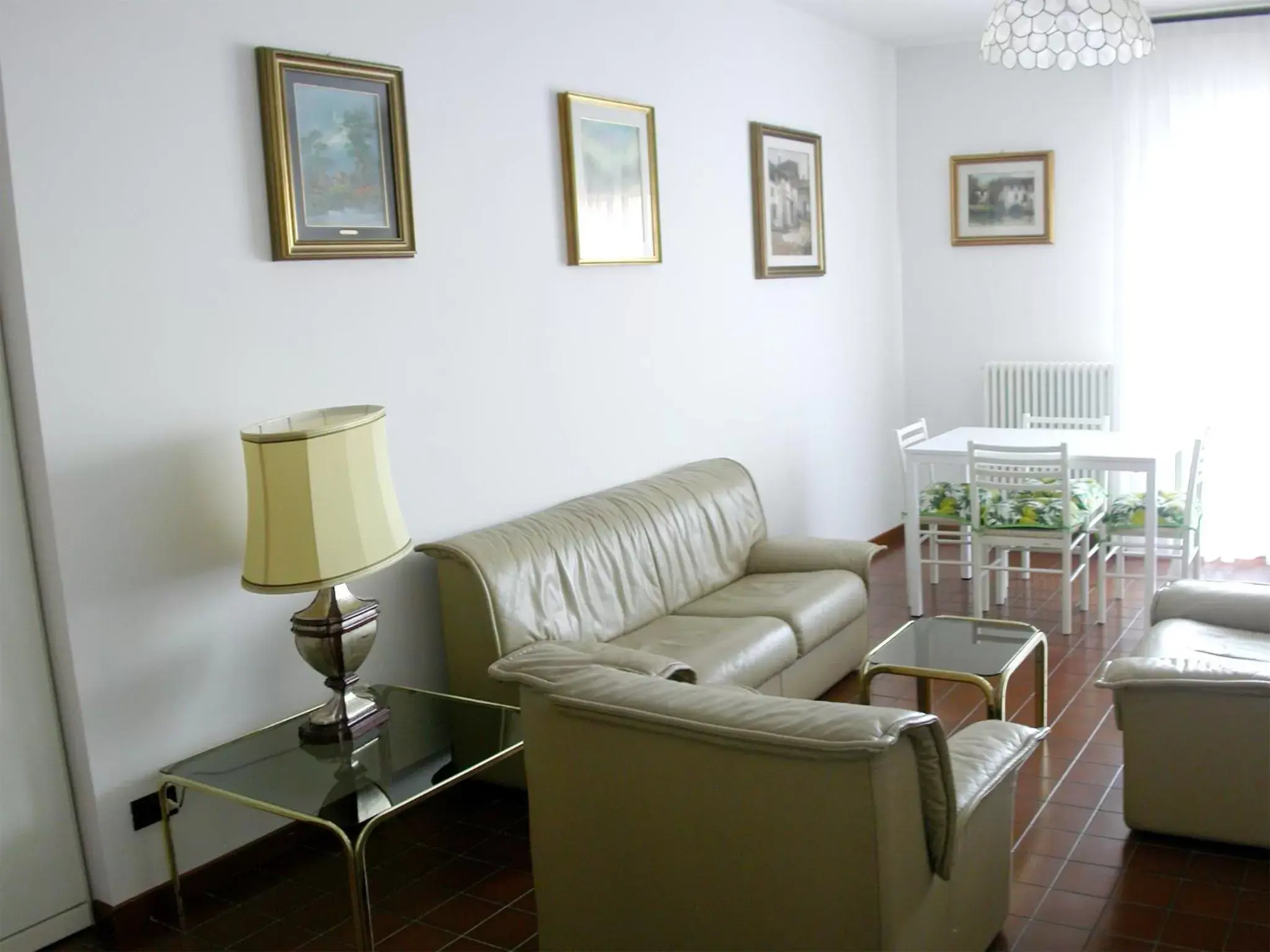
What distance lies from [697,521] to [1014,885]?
1.80 metres

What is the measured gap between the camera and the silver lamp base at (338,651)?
2.92 metres

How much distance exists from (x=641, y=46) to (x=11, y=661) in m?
3.04

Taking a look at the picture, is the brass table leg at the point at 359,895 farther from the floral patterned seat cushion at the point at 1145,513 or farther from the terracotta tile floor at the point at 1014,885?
the floral patterned seat cushion at the point at 1145,513

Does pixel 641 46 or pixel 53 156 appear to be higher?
pixel 641 46

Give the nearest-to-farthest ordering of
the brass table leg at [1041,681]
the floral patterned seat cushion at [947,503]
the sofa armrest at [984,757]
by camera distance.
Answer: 1. the sofa armrest at [984,757]
2. the brass table leg at [1041,681]
3. the floral patterned seat cushion at [947,503]

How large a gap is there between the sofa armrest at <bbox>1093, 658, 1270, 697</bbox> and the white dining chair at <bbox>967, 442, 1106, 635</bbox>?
5.52 ft

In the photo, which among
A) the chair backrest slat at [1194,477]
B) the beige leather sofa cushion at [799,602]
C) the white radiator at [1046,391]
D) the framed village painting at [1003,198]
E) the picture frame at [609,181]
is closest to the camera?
the beige leather sofa cushion at [799,602]

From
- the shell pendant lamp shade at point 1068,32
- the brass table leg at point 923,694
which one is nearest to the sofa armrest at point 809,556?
the brass table leg at point 923,694

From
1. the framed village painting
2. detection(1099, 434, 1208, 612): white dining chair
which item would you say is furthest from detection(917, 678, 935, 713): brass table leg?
the framed village painting

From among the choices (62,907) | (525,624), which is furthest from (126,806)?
(525,624)

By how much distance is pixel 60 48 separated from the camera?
104 inches

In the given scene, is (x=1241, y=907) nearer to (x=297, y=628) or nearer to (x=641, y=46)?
(x=297, y=628)

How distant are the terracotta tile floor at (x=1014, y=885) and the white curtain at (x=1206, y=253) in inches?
109

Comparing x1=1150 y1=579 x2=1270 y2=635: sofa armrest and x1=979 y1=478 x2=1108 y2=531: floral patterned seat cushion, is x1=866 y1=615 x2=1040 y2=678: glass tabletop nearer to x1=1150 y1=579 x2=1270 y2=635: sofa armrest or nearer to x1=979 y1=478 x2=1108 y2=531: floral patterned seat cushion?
x1=1150 y1=579 x2=1270 y2=635: sofa armrest
